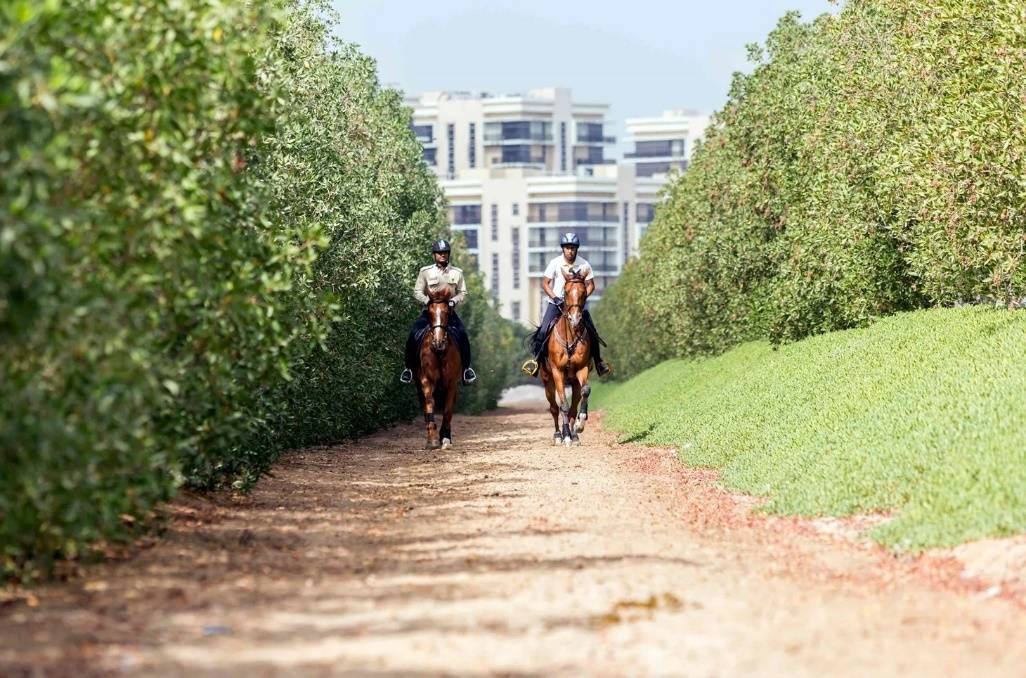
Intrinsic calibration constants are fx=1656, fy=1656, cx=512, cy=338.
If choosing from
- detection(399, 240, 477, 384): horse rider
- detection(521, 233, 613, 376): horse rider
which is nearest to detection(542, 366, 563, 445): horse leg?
detection(521, 233, 613, 376): horse rider

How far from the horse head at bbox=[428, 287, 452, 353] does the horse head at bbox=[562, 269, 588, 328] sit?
2.03 m

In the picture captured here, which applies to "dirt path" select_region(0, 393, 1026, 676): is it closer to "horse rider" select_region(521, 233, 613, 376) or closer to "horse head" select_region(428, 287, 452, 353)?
"horse rider" select_region(521, 233, 613, 376)

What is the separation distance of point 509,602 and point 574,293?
1671 centimetres

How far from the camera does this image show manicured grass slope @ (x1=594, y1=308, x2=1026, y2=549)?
602 inches

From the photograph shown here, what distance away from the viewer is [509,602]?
444 inches

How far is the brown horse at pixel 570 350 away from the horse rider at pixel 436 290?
155cm

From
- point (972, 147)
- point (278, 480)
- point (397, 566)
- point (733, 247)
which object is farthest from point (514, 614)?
point (733, 247)

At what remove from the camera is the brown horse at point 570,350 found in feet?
91.4

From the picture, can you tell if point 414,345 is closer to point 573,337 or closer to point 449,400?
point 449,400

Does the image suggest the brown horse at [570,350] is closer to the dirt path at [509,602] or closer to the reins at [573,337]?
the reins at [573,337]

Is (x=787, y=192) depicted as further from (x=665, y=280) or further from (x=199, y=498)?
(x=199, y=498)

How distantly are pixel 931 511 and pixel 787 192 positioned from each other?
25837 millimetres

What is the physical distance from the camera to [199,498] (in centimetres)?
1923

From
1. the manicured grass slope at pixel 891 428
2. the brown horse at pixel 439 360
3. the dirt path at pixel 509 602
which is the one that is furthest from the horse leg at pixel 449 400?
the dirt path at pixel 509 602
